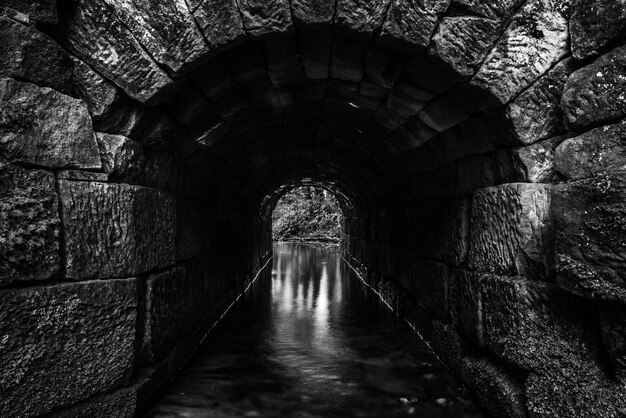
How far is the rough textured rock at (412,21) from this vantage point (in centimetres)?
267

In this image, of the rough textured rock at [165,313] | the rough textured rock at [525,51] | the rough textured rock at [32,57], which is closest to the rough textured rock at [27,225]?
the rough textured rock at [32,57]

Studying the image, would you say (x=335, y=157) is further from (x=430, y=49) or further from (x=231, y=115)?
(x=430, y=49)

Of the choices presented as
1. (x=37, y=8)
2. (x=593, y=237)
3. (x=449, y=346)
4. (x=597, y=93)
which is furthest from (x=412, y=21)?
(x=449, y=346)

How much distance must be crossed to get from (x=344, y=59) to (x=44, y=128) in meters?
2.13

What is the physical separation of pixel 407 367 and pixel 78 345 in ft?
10.1

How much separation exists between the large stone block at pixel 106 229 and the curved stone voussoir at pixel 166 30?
88cm

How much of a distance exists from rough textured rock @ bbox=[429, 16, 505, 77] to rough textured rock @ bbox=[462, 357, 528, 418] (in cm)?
208

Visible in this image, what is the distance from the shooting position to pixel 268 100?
4.45m

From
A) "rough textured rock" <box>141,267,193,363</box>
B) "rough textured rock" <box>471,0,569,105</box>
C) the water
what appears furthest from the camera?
the water

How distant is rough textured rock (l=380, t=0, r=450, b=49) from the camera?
2668 millimetres

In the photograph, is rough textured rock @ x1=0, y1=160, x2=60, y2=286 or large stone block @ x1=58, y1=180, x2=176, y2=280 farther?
large stone block @ x1=58, y1=180, x2=176, y2=280

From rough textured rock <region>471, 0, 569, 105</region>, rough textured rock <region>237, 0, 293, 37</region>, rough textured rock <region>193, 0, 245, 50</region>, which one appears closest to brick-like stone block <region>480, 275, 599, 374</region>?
rough textured rock <region>471, 0, 569, 105</region>

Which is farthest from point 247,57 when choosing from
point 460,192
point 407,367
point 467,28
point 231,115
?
point 407,367

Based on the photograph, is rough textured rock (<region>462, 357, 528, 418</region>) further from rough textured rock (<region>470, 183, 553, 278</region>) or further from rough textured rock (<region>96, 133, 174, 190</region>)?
rough textured rock (<region>96, 133, 174, 190</region>)
